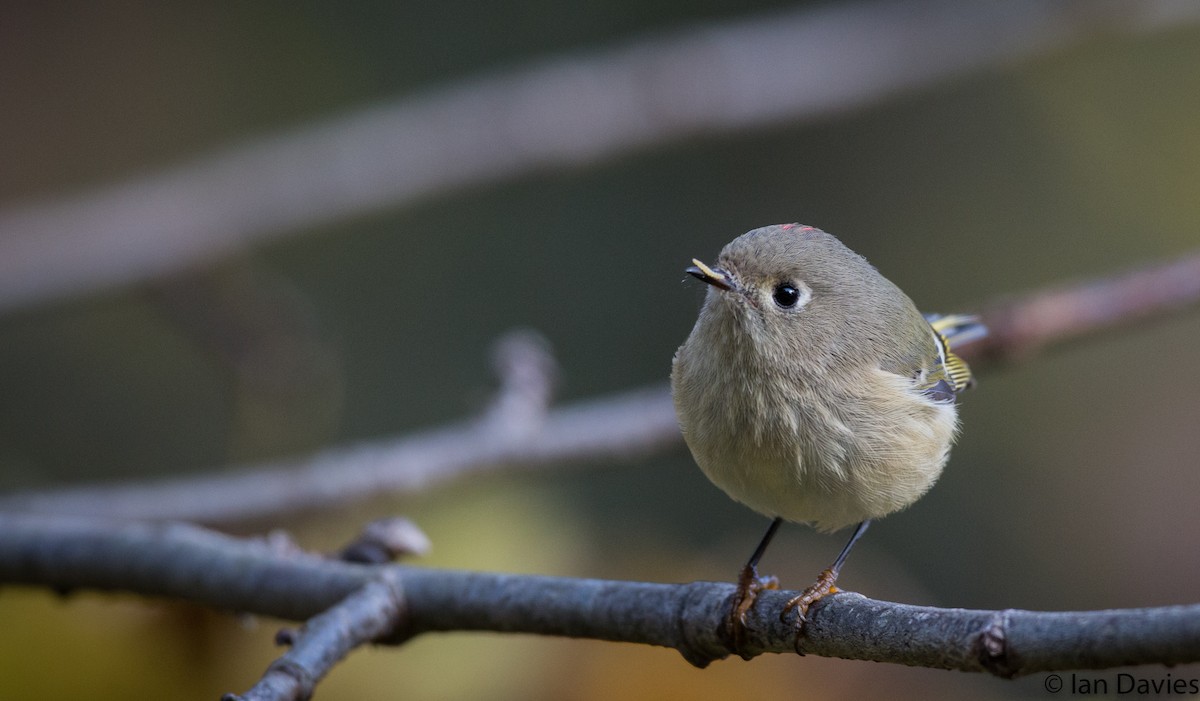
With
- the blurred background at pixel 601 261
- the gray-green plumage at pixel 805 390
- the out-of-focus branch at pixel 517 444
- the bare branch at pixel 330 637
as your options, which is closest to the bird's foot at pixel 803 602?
the gray-green plumage at pixel 805 390

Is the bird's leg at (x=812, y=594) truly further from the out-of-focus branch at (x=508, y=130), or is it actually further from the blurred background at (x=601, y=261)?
the out-of-focus branch at (x=508, y=130)

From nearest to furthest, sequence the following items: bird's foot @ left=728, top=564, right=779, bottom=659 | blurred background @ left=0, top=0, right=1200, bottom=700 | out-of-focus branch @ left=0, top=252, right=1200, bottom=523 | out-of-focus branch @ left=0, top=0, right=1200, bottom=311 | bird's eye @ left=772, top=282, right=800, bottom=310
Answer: bird's foot @ left=728, top=564, right=779, bottom=659, bird's eye @ left=772, top=282, right=800, bottom=310, out-of-focus branch @ left=0, top=252, right=1200, bottom=523, out-of-focus branch @ left=0, top=0, right=1200, bottom=311, blurred background @ left=0, top=0, right=1200, bottom=700

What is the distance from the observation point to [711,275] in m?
1.79

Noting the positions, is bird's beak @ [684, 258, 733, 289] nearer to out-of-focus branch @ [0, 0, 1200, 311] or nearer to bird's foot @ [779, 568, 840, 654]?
bird's foot @ [779, 568, 840, 654]

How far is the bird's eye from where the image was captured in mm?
1916

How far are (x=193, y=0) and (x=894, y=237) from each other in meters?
3.38

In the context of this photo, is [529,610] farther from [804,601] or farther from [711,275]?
[711,275]

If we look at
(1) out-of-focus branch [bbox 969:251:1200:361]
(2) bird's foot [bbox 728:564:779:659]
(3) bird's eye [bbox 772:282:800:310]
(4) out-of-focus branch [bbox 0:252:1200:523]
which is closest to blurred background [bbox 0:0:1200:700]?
(4) out-of-focus branch [bbox 0:252:1200:523]

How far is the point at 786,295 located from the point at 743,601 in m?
0.56

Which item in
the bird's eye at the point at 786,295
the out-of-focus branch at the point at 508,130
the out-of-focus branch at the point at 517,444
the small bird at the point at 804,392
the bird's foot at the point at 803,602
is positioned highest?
the out-of-focus branch at the point at 508,130

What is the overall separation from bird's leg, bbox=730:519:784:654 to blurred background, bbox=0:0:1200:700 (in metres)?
1.39

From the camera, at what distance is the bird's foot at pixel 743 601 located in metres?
1.55

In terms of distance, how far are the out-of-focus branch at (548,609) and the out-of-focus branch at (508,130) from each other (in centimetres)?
184

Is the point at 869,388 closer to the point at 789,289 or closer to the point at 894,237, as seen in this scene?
the point at 789,289
